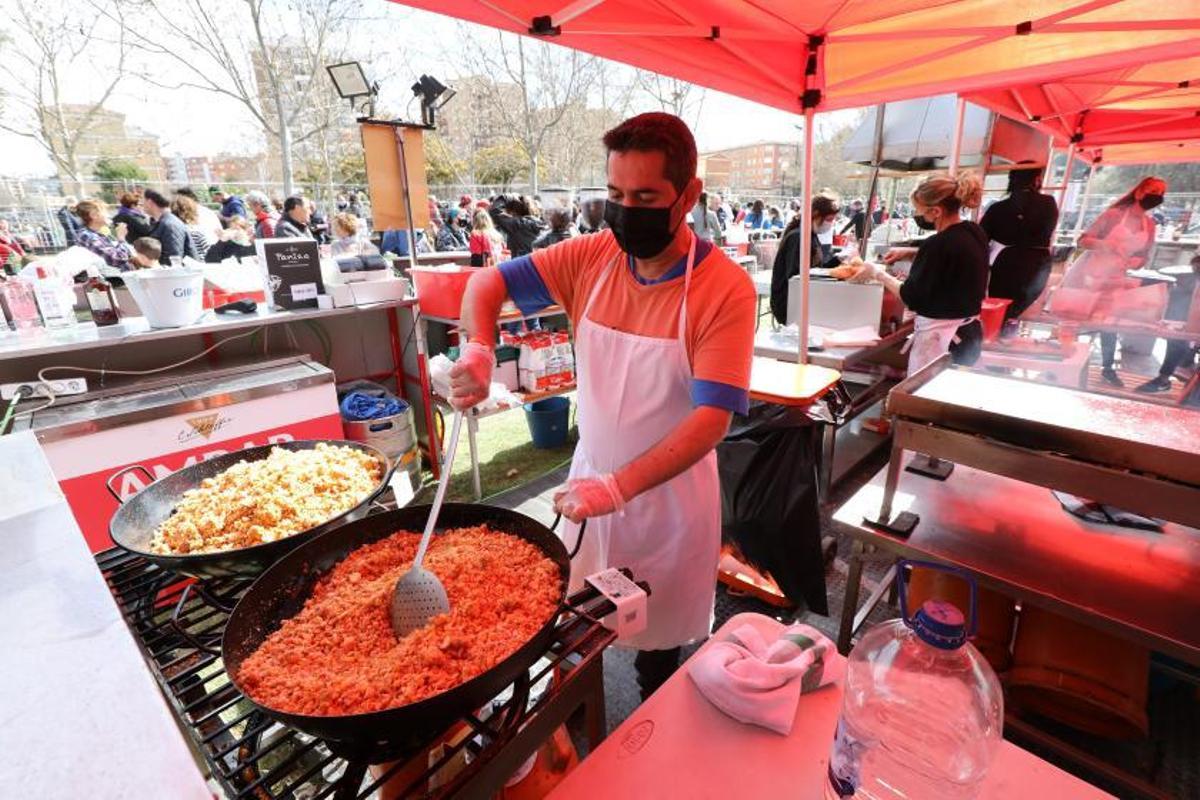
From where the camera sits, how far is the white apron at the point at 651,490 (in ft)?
5.16

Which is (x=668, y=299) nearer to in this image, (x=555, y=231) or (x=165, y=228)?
(x=555, y=231)

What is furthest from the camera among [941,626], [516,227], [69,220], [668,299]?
[69,220]

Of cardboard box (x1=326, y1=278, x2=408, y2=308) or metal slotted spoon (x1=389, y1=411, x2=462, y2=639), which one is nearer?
metal slotted spoon (x1=389, y1=411, x2=462, y2=639)

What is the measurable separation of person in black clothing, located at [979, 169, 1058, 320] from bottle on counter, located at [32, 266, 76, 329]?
6.92m

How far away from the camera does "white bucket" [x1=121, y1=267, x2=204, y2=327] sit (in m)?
2.80

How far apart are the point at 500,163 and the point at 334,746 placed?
1057 inches

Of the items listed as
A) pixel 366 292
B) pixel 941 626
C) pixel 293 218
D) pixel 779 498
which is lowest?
pixel 779 498

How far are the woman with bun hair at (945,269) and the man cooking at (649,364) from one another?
2.76m

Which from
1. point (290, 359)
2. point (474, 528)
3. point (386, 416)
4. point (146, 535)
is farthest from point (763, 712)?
point (290, 359)

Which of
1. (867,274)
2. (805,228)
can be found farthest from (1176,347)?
(805,228)

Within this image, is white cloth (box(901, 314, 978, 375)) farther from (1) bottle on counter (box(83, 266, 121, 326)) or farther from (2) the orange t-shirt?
(1) bottle on counter (box(83, 266, 121, 326))

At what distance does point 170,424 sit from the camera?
273 cm

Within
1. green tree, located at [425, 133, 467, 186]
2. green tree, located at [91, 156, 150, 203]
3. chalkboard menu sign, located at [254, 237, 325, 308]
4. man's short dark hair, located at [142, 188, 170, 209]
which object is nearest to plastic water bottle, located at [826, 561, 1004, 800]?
chalkboard menu sign, located at [254, 237, 325, 308]

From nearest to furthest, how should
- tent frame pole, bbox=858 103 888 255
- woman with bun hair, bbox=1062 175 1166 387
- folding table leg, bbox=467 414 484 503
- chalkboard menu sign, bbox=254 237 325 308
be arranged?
chalkboard menu sign, bbox=254 237 325 308 < folding table leg, bbox=467 414 484 503 < tent frame pole, bbox=858 103 888 255 < woman with bun hair, bbox=1062 175 1166 387
